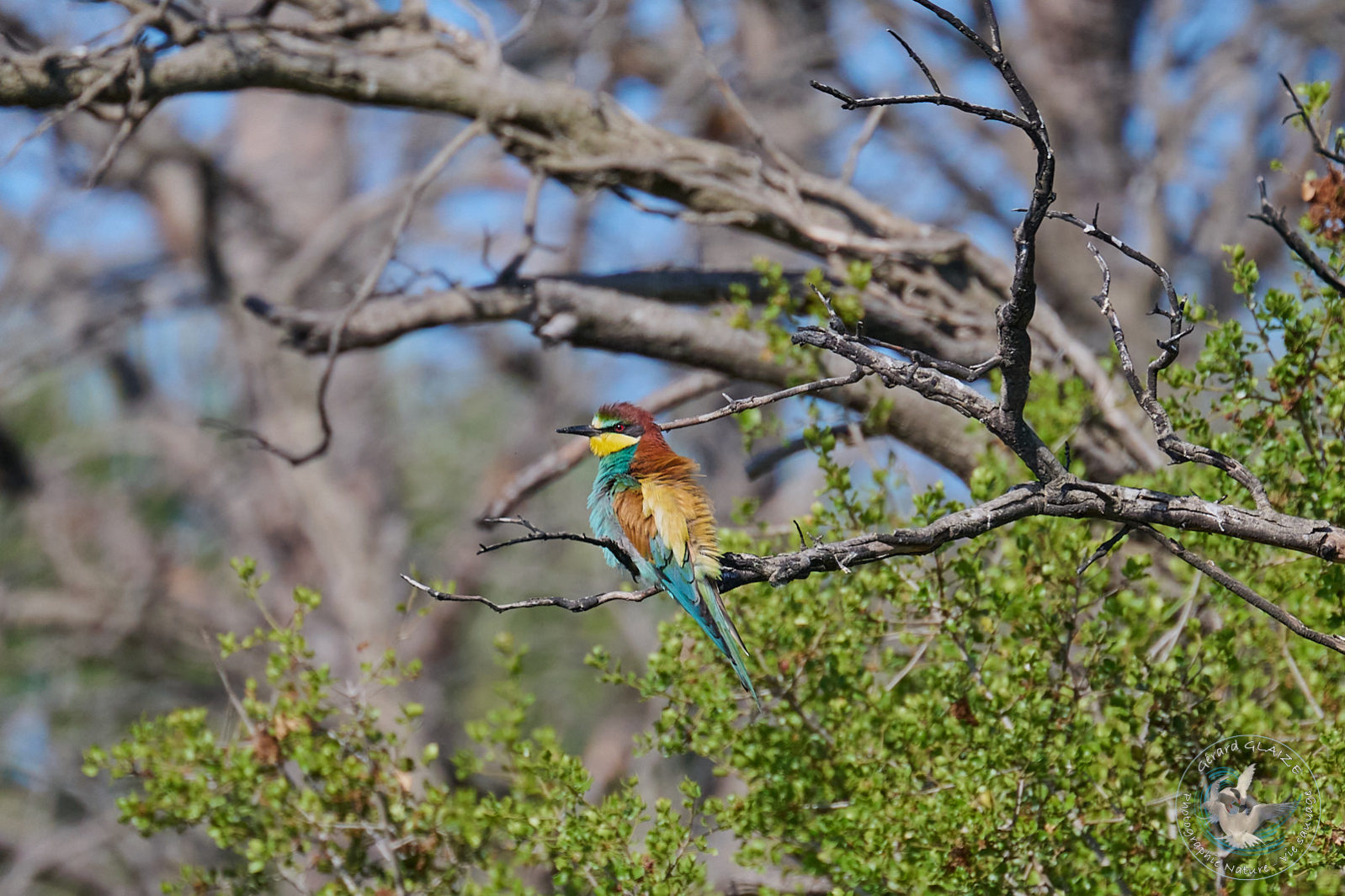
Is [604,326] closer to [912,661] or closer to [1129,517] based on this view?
[912,661]

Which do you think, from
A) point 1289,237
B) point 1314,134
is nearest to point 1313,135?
point 1314,134

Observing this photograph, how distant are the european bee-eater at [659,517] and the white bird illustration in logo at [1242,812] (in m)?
1.14

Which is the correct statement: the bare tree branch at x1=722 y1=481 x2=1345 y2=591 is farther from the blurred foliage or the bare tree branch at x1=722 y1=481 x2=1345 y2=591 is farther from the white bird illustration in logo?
the white bird illustration in logo

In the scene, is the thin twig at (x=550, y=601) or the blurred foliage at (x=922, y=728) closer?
the thin twig at (x=550, y=601)

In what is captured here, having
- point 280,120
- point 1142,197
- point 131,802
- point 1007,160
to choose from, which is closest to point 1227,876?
point 131,802

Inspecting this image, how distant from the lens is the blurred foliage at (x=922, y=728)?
294 cm

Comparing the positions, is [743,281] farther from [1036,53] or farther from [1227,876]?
[1036,53]

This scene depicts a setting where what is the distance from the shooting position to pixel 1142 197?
8.66 metres

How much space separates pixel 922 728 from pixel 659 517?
0.94 m

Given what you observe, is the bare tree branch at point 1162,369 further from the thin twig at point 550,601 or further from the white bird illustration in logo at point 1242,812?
the thin twig at point 550,601

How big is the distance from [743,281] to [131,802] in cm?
295

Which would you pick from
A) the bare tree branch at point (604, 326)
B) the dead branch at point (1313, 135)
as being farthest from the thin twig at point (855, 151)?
the dead branch at point (1313, 135)

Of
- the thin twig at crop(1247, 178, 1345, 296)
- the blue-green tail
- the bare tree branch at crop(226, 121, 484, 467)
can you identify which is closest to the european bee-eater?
the blue-green tail

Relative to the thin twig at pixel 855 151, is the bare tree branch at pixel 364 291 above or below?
Answer: below
